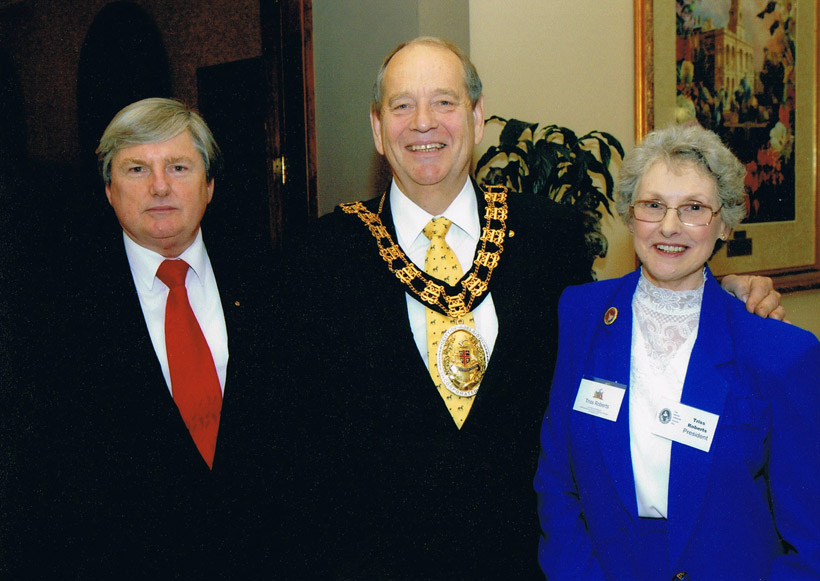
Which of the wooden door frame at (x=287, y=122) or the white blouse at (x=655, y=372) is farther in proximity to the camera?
the wooden door frame at (x=287, y=122)

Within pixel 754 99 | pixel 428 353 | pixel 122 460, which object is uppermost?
pixel 754 99

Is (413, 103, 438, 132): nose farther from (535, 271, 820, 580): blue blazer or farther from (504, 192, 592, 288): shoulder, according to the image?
(535, 271, 820, 580): blue blazer

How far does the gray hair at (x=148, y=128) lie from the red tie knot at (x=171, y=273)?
0.25 metres

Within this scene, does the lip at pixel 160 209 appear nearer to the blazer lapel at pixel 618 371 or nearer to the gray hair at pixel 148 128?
the gray hair at pixel 148 128

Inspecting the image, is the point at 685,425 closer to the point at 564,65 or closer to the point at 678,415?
the point at 678,415

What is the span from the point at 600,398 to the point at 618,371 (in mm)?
72

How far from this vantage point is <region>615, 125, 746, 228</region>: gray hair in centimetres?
148

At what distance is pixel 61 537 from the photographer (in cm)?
160

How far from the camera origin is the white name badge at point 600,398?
151 cm

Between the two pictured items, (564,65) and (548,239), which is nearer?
(548,239)

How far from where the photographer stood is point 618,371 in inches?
60.9

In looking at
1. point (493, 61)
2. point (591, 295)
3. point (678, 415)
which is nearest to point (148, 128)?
point (591, 295)

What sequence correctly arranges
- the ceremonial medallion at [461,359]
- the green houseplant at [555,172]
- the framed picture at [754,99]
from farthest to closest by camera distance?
the framed picture at [754,99] < the green houseplant at [555,172] < the ceremonial medallion at [461,359]

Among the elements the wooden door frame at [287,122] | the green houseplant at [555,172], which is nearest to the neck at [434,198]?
the green houseplant at [555,172]
